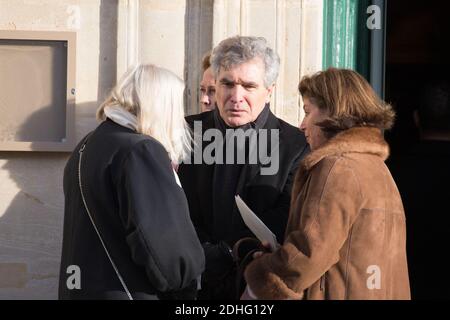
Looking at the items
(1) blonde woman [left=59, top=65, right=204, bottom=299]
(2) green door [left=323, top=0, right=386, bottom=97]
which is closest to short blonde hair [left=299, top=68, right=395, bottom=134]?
(1) blonde woman [left=59, top=65, right=204, bottom=299]

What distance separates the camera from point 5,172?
15.9 ft

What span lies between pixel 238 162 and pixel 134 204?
2.79 ft

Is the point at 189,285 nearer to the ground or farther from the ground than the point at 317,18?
nearer to the ground

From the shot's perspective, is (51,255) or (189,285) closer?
(189,285)

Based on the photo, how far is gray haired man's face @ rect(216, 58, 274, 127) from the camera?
13.1ft

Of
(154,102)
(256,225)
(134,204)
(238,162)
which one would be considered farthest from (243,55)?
(134,204)

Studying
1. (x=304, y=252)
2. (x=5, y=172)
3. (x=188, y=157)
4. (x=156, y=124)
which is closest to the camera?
(x=304, y=252)

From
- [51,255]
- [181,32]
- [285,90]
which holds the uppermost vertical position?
[181,32]

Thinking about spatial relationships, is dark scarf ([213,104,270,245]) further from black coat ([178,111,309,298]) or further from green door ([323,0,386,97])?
green door ([323,0,386,97])

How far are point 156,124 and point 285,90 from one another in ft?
5.34

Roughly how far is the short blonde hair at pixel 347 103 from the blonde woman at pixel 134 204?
0.54 meters

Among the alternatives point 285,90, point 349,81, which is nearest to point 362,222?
point 349,81

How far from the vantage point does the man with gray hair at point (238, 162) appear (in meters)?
3.86

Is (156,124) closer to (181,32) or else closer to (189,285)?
(189,285)
